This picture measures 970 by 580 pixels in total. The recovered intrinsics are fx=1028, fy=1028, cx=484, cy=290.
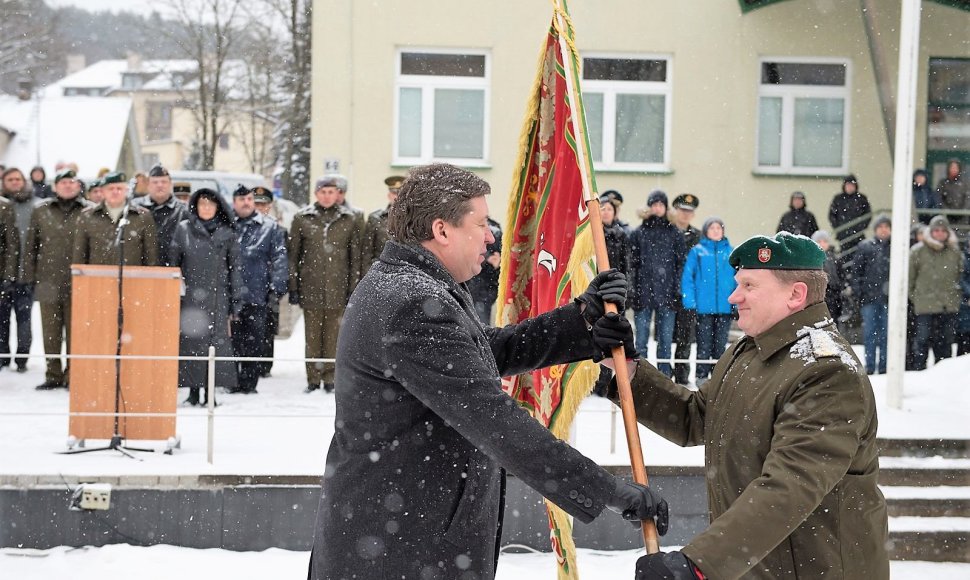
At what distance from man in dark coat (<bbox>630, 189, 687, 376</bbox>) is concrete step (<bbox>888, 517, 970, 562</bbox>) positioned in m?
3.07

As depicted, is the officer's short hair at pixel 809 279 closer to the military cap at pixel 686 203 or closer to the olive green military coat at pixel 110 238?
the olive green military coat at pixel 110 238

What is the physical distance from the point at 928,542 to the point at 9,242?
842cm

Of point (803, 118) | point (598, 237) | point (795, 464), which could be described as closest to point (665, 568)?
point (795, 464)

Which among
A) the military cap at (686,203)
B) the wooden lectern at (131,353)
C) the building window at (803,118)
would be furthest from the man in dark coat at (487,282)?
the building window at (803,118)

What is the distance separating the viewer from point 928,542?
705 cm

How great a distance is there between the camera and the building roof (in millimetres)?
40531

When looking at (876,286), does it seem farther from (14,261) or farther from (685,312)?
(14,261)

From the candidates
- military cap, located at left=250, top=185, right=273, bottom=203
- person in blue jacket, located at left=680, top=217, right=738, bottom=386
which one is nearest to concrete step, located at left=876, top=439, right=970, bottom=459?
person in blue jacket, located at left=680, top=217, right=738, bottom=386

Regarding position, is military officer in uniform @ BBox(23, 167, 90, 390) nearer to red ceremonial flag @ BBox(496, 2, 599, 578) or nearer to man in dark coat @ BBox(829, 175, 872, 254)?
red ceremonial flag @ BBox(496, 2, 599, 578)

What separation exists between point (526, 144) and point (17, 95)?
150ft

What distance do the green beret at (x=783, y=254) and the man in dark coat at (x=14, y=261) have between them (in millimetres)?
8484

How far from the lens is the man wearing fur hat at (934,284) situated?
1120cm

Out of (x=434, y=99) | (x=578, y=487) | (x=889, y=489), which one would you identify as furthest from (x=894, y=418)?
(x=434, y=99)

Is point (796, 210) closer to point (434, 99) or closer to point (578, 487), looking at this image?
point (434, 99)
